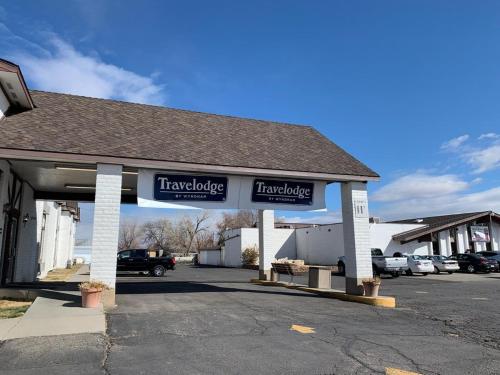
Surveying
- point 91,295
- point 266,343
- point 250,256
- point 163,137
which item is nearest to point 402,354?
point 266,343

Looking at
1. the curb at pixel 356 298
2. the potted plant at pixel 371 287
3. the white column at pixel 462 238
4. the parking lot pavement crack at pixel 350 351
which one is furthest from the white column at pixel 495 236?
the parking lot pavement crack at pixel 350 351

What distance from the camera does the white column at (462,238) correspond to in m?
42.1

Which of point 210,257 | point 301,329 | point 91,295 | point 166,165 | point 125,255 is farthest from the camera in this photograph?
point 210,257

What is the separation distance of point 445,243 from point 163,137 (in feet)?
120

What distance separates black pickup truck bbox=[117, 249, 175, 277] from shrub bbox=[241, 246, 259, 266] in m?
16.9

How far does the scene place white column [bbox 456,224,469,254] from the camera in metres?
42.1

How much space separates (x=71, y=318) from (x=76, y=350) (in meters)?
2.70

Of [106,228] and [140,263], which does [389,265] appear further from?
[106,228]

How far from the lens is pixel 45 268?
25.2 meters

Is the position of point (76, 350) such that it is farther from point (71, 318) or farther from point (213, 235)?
point (213, 235)

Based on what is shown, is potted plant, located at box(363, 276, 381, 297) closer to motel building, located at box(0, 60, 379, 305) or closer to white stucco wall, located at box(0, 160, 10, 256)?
motel building, located at box(0, 60, 379, 305)

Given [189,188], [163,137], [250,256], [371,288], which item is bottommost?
[371,288]

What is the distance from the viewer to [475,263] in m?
33.1

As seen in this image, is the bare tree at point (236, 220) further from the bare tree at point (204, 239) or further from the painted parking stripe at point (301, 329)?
the painted parking stripe at point (301, 329)
